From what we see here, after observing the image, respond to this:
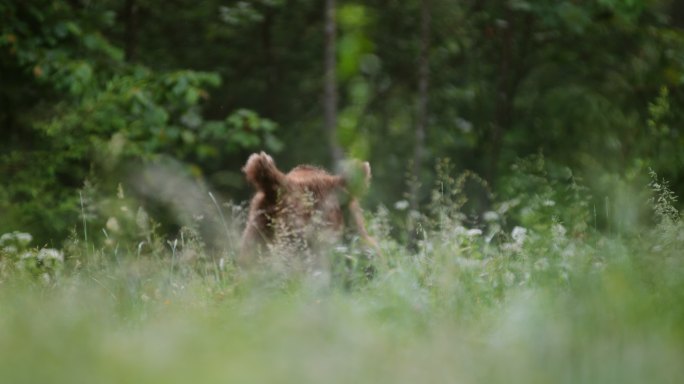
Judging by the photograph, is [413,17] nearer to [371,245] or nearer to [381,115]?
[381,115]

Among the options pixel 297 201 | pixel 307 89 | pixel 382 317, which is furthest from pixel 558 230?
pixel 307 89

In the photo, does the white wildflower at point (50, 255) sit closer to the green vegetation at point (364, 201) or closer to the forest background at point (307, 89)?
the green vegetation at point (364, 201)

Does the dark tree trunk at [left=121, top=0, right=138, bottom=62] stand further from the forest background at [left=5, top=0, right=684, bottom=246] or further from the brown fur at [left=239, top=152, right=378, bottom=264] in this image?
the brown fur at [left=239, top=152, right=378, bottom=264]

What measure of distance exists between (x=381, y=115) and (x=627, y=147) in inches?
275

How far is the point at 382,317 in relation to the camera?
4.12m

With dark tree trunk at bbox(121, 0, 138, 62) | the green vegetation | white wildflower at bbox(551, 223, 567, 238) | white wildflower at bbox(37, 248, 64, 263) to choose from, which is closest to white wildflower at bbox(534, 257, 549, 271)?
the green vegetation

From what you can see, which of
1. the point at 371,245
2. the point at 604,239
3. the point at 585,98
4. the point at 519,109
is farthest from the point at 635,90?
the point at 604,239

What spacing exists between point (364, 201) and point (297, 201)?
733cm

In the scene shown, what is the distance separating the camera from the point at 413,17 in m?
15.7

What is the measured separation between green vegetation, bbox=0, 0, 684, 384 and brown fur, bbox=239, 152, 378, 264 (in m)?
0.19

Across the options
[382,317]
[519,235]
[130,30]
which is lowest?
[130,30]

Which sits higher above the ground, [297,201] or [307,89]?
[297,201]

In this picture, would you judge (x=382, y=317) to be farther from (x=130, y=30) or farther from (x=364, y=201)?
(x=130, y=30)

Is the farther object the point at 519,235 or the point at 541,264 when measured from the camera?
the point at 519,235
